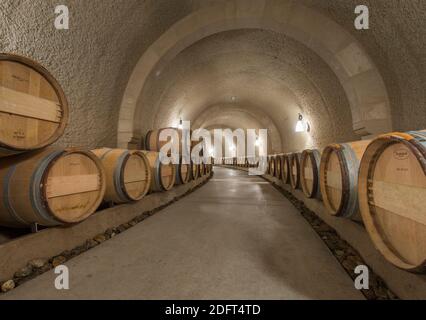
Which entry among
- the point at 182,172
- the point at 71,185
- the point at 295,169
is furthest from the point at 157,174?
the point at 295,169

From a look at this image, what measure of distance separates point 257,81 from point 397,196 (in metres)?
7.69

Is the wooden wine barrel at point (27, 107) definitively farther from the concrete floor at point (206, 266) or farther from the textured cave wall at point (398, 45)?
the textured cave wall at point (398, 45)

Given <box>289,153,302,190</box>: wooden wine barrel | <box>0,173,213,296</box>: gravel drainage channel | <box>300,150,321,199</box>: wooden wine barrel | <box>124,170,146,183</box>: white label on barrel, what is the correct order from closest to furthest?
<box>0,173,213,296</box>: gravel drainage channel < <box>300,150,321,199</box>: wooden wine barrel < <box>124,170,146,183</box>: white label on barrel < <box>289,153,302,190</box>: wooden wine barrel

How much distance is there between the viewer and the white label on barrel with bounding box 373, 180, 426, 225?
116 centimetres

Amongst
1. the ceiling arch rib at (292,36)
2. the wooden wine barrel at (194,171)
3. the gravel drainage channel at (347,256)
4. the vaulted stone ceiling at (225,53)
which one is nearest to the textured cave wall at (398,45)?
the vaulted stone ceiling at (225,53)

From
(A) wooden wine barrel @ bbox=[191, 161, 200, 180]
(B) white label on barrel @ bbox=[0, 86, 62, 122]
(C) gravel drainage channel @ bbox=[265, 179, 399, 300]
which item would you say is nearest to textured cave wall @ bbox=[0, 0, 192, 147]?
(B) white label on barrel @ bbox=[0, 86, 62, 122]

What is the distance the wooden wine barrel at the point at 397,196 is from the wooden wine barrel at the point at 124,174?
2.74 m

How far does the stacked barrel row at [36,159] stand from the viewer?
5.68 ft

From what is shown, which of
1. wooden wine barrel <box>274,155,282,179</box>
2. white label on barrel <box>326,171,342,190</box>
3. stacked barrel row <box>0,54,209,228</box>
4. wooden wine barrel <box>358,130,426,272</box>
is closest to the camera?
wooden wine barrel <box>358,130,426,272</box>

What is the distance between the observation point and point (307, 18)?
13.6 feet

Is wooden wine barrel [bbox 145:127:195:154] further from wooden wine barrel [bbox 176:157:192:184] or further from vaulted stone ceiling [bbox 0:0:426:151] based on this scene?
wooden wine barrel [bbox 176:157:192:184]

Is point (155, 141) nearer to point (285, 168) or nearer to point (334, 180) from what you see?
point (285, 168)

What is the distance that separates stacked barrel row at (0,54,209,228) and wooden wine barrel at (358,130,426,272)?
2580 mm
